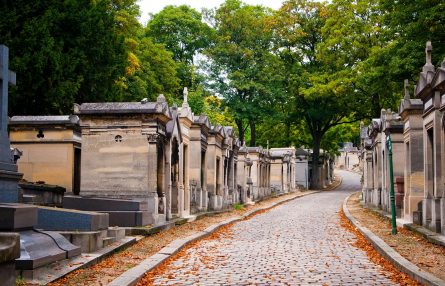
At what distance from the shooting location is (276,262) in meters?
10.2

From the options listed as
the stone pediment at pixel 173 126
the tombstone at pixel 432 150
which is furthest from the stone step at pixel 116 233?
the tombstone at pixel 432 150

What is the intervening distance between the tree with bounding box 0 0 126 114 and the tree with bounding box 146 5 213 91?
21.1 metres

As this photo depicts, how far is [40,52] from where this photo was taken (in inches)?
904

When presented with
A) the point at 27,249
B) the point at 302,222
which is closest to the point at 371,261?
the point at 27,249

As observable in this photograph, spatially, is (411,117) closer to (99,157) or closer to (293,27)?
(99,157)

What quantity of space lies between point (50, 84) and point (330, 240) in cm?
1435

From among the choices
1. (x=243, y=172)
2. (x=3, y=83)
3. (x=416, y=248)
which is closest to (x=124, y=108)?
(x=3, y=83)

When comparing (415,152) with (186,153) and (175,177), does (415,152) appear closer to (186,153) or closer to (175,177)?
(175,177)

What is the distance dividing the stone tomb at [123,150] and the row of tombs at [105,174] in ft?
0.09

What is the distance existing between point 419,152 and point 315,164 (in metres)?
33.9

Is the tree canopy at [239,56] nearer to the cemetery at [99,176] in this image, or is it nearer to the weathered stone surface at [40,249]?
the cemetery at [99,176]

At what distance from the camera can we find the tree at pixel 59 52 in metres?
22.9

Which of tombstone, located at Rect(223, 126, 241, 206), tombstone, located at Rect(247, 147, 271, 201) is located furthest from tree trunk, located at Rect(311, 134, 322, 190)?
tombstone, located at Rect(223, 126, 241, 206)

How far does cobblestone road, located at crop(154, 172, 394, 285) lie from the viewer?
8422mm
